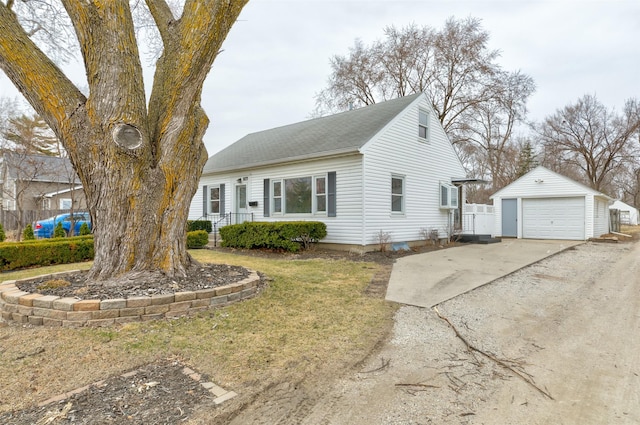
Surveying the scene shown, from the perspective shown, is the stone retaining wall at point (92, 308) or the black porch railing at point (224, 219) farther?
the black porch railing at point (224, 219)

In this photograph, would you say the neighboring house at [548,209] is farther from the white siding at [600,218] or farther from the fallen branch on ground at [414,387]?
the fallen branch on ground at [414,387]

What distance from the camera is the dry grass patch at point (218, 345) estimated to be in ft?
8.40

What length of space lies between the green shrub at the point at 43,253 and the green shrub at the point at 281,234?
416 cm

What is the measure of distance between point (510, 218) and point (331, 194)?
10785 millimetres

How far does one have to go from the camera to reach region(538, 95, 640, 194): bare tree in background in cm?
2583

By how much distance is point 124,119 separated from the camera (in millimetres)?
4180

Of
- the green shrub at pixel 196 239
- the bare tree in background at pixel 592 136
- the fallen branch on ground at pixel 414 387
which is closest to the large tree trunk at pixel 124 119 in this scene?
the fallen branch on ground at pixel 414 387

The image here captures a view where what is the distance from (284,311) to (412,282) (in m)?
2.90

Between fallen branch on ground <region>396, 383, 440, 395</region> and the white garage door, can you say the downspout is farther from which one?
the white garage door

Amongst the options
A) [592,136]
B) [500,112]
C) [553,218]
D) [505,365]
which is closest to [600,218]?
[553,218]

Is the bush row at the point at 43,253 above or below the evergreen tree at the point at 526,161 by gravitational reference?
below

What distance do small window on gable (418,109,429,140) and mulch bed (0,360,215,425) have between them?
11.6m

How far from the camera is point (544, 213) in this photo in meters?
15.5

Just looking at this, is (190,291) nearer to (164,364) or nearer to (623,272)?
(164,364)
